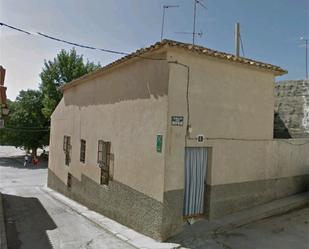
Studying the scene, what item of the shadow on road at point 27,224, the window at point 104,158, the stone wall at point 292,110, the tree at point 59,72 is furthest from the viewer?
the tree at point 59,72

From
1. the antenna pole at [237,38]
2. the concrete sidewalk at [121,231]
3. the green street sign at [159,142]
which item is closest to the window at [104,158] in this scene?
the concrete sidewalk at [121,231]

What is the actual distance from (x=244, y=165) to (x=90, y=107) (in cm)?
647

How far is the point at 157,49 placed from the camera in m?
6.92

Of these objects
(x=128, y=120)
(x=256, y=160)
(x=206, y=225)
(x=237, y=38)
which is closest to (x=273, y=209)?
(x=256, y=160)

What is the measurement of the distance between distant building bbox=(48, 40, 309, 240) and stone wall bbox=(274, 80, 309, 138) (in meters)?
1.37

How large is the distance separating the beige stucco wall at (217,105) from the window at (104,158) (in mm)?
3438

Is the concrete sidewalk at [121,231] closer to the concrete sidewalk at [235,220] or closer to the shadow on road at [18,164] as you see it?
the concrete sidewalk at [235,220]

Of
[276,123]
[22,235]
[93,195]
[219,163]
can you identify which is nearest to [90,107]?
[93,195]

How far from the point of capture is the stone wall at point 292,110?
38.5ft

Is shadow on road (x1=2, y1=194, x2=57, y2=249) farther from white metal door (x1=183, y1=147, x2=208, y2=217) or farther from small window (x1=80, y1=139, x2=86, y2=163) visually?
white metal door (x1=183, y1=147, x2=208, y2=217)

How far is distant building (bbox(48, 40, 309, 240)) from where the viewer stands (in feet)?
22.6

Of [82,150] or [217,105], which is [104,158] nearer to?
[82,150]

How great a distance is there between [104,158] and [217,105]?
4.55m

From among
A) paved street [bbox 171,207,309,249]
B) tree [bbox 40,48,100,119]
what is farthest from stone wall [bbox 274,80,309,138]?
tree [bbox 40,48,100,119]
